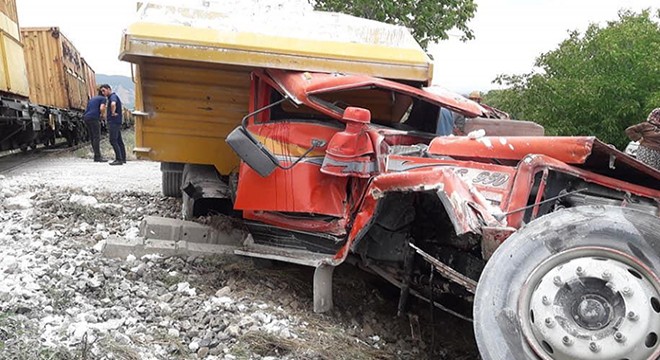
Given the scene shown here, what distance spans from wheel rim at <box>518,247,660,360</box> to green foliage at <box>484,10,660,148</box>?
11972 mm

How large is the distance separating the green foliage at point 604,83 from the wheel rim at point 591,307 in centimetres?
1197

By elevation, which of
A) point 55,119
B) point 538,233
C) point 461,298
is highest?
point 538,233

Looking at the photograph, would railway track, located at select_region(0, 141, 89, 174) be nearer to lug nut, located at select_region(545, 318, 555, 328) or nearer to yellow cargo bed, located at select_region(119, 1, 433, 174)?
yellow cargo bed, located at select_region(119, 1, 433, 174)

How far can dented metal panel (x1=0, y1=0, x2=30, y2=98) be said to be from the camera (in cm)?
959

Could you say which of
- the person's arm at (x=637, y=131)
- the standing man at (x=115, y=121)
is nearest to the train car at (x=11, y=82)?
the standing man at (x=115, y=121)

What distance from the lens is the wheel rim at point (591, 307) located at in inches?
79.6

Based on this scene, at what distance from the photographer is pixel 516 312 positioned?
7.21ft

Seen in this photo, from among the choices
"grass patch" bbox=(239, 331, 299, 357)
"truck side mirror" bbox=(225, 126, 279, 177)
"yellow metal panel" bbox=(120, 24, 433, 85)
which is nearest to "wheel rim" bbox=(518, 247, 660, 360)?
"grass patch" bbox=(239, 331, 299, 357)

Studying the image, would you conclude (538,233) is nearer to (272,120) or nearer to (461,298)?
(461,298)

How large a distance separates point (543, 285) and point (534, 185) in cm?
54

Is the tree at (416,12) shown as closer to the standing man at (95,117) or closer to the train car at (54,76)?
the standing man at (95,117)

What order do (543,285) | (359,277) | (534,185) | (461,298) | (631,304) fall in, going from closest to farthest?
1. (631,304)
2. (543,285)
3. (534,185)
4. (461,298)
5. (359,277)

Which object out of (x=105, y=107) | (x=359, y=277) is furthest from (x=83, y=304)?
(x=105, y=107)

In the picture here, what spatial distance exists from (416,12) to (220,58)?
11567 mm
